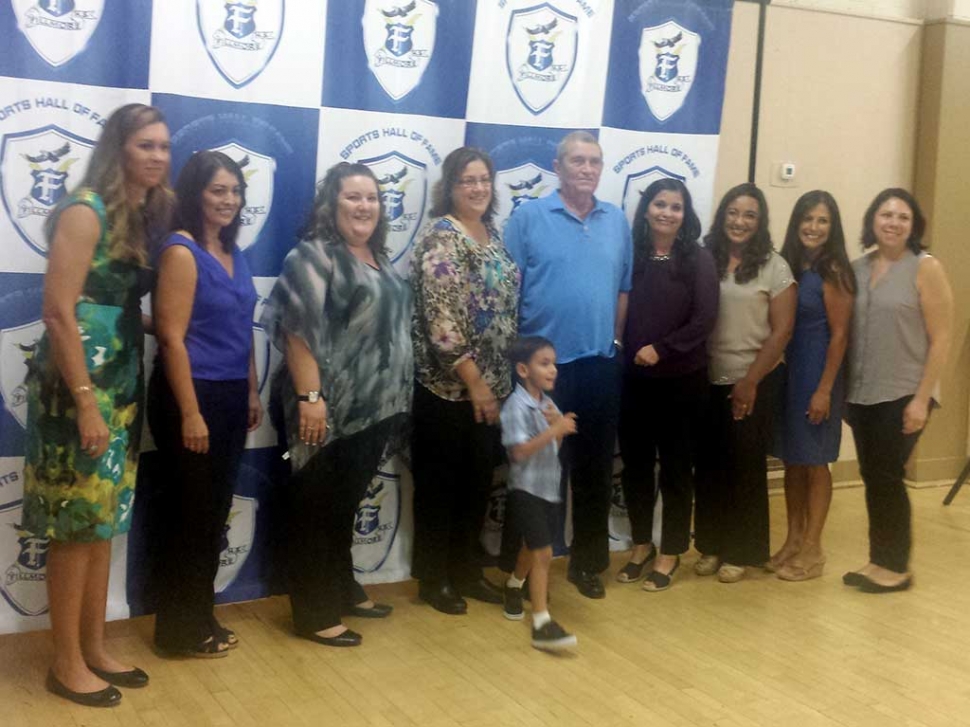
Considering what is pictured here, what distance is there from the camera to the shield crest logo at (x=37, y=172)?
304 centimetres

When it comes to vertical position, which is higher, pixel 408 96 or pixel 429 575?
pixel 408 96

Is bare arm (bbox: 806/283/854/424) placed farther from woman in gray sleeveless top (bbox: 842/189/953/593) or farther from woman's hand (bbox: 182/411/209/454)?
woman's hand (bbox: 182/411/209/454)

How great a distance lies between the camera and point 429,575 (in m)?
3.63

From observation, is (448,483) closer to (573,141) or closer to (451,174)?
(451,174)

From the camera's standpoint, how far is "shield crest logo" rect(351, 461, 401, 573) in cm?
373

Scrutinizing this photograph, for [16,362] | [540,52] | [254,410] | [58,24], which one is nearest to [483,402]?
[254,410]

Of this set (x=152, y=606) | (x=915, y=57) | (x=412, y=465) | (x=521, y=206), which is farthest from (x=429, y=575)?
(x=915, y=57)

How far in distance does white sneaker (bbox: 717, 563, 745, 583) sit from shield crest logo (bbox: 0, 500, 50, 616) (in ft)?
7.69

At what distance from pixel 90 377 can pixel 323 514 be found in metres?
0.85

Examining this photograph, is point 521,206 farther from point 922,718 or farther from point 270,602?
point 922,718

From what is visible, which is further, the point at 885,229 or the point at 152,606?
the point at 885,229

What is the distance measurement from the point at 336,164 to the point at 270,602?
→ 149 centimetres

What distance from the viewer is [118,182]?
2738mm

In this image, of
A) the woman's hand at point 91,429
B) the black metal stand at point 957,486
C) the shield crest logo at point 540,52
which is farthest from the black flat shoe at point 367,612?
the black metal stand at point 957,486
